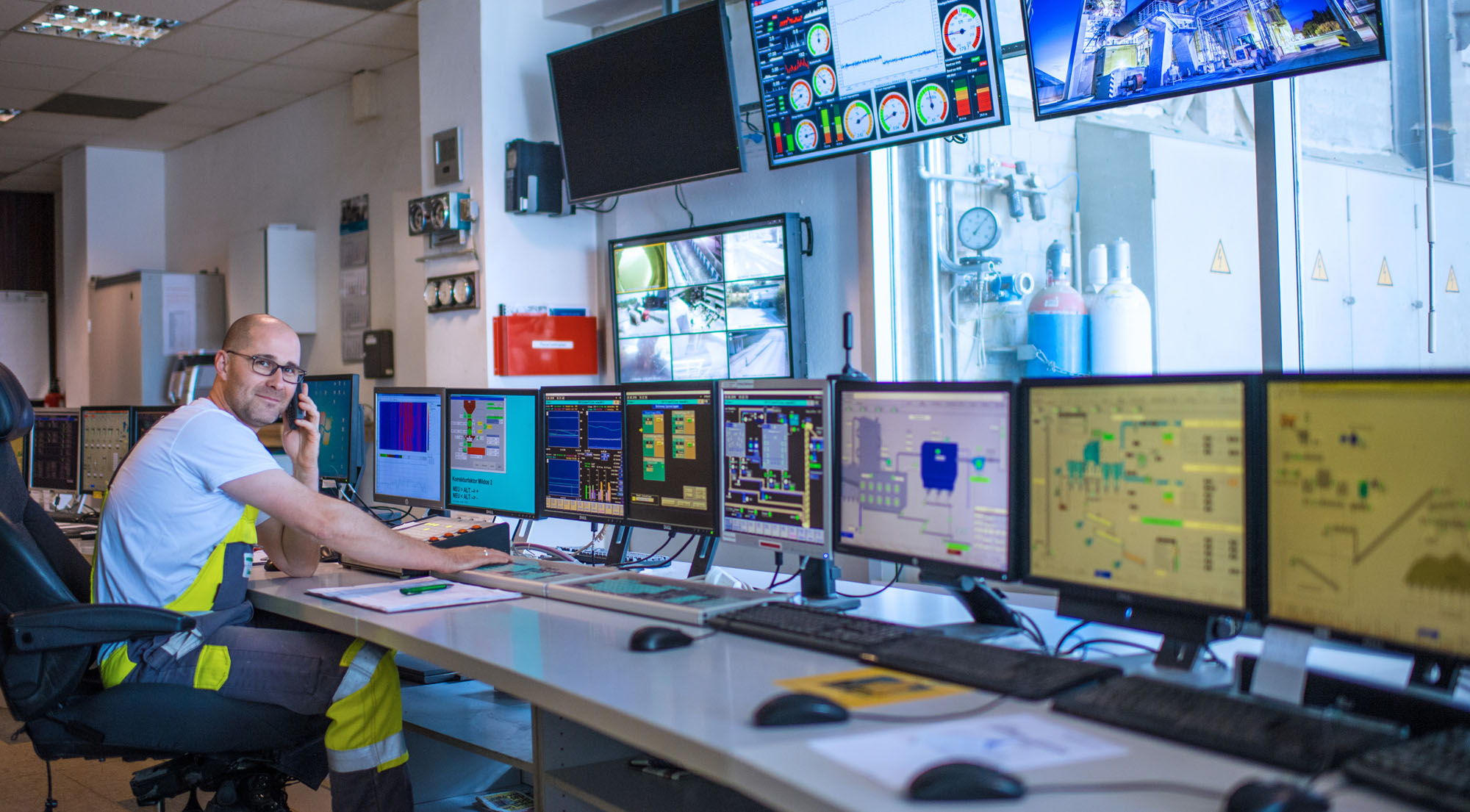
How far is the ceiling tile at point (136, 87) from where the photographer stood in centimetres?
558

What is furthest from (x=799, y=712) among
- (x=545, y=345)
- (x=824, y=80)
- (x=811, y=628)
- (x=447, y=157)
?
(x=447, y=157)

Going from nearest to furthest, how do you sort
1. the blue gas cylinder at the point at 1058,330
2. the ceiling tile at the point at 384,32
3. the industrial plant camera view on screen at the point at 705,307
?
the blue gas cylinder at the point at 1058,330, the industrial plant camera view on screen at the point at 705,307, the ceiling tile at the point at 384,32

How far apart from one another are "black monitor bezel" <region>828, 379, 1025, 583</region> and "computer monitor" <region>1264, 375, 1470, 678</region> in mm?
404

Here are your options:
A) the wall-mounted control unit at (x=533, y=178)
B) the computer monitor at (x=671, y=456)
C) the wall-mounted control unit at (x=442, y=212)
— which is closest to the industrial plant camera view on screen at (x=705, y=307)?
the wall-mounted control unit at (x=533, y=178)

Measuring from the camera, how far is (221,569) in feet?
7.66

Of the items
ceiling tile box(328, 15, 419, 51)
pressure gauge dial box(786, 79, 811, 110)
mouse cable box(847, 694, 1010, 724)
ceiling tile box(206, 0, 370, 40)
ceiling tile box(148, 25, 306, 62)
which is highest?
ceiling tile box(148, 25, 306, 62)

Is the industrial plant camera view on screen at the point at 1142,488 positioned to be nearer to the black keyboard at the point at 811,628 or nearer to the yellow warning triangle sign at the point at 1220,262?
the black keyboard at the point at 811,628

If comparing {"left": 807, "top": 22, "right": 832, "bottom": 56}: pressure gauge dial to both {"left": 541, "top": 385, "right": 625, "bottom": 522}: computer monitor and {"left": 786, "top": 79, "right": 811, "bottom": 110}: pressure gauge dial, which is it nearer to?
{"left": 786, "top": 79, "right": 811, "bottom": 110}: pressure gauge dial

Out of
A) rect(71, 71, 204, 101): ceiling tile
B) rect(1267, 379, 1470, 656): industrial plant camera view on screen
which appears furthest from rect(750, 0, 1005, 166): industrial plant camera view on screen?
rect(71, 71, 204, 101): ceiling tile

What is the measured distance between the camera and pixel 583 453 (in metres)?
2.71

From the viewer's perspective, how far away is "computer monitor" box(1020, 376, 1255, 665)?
1.47 meters

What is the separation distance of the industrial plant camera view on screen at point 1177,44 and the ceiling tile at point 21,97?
5.43 metres

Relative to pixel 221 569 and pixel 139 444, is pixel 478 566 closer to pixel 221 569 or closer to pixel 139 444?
pixel 221 569

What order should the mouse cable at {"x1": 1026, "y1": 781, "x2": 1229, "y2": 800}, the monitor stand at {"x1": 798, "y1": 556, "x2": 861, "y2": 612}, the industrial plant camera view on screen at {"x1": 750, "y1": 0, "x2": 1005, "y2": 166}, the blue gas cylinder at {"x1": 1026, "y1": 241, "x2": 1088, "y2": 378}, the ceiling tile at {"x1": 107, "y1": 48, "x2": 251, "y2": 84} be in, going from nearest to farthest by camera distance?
1. the mouse cable at {"x1": 1026, "y1": 781, "x2": 1229, "y2": 800}
2. the monitor stand at {"x1": 798, "y1": 556, "x2": 861, "y2": 612}
3. the industrial plant camera view on screen at {"x1": 750, "y1": 0, "x2": 1005, "y2": 166}
4. the blue gas cylinder at {"x1": 1026, "y1": 241, "x2": 1088, "y2": 378}
5. the ceiling tile at {"x1": 107, "y1": 48, "x2": 251, "y2": 84}
